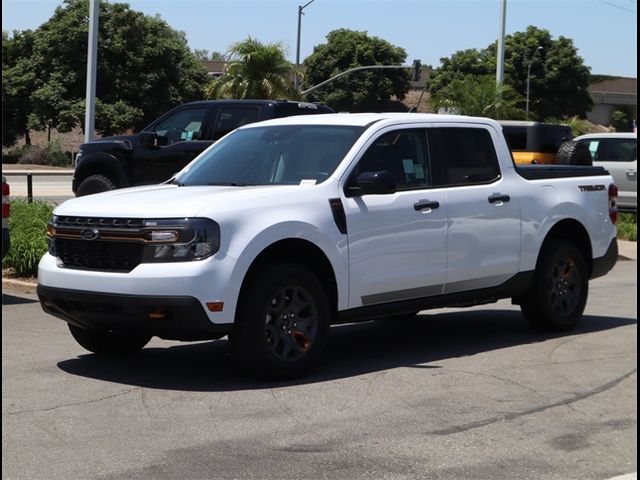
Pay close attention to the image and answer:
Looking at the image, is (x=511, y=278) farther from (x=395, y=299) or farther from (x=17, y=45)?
(x=17, y=45)

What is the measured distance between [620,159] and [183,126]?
1347cm

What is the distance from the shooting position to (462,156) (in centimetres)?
923

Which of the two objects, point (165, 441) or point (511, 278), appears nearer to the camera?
point (165, 441)

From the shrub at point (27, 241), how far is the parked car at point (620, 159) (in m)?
15.2

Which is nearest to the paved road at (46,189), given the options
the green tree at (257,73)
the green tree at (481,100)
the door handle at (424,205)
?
the green tree at (257,73)

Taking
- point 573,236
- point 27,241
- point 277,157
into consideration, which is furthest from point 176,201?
point 27,241

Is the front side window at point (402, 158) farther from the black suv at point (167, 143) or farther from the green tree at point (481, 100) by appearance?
the green tree at point (481, 100)

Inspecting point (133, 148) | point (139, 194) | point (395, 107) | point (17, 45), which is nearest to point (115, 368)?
point (139, 194)

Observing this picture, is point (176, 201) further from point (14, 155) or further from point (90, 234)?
point (14, 155)

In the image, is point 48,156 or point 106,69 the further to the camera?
point 106,69

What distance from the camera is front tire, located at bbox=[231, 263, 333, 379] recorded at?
24.3 ft

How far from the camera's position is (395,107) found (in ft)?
286

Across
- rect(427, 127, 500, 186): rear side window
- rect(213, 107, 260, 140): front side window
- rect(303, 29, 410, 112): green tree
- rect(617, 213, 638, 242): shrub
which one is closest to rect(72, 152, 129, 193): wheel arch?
rect(213, 107, 260, 140): front side window

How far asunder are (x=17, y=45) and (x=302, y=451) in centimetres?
6068
